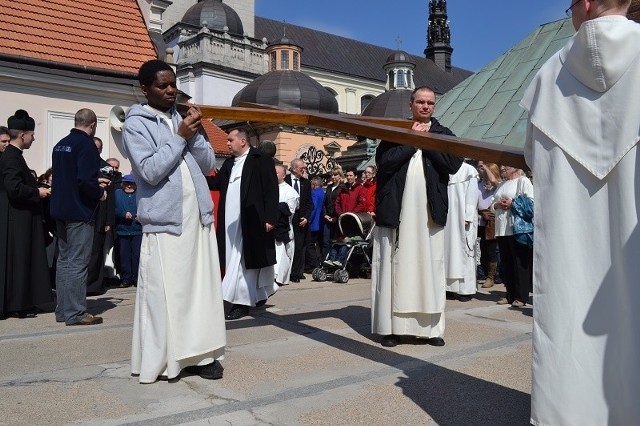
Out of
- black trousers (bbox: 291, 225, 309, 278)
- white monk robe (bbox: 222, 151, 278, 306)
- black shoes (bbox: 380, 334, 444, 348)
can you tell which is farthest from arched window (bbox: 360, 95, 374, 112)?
black shoes (bbox: 380, 334, 444, 348)

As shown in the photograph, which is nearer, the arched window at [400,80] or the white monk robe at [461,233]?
the white monk robe at [461,233]

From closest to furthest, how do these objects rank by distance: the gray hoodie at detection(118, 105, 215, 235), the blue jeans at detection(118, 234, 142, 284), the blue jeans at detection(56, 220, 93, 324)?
1. the gray hoodie at detection(118, 105, 215, 235)
2. the blue jeans at detection(56, 220, 93, 324)
3. the blue jeans at detection(118, 234, 142, 284)

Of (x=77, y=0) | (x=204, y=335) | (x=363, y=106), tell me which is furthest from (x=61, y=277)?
(x=363, y=106)

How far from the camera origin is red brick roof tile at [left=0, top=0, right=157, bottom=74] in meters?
14.2

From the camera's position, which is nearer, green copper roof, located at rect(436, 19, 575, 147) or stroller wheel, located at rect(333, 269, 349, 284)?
stroller wheel, located at rect(333, 269, 349, 284)

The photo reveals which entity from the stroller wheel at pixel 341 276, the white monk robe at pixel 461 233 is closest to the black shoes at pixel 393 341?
the white monk robe at pixel 461 233

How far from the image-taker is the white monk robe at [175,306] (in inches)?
172

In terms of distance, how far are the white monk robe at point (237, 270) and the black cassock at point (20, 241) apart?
6.86 ft

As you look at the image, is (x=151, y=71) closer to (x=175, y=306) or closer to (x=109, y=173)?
(x=175, y=306)

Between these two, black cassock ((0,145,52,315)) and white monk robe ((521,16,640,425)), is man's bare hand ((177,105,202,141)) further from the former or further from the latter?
black cassock ((0,145,52,315))

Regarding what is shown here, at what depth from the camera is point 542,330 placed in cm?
287

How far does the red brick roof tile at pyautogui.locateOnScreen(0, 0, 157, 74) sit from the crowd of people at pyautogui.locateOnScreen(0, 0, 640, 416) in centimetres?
646

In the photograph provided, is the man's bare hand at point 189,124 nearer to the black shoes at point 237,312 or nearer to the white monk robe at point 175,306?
the white monk robe at point 175,306

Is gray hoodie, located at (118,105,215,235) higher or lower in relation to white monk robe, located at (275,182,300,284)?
higher
